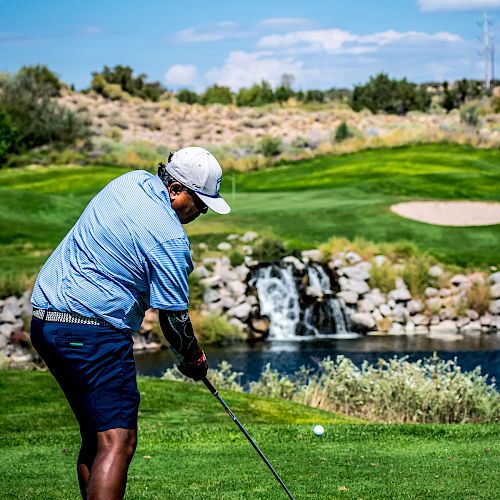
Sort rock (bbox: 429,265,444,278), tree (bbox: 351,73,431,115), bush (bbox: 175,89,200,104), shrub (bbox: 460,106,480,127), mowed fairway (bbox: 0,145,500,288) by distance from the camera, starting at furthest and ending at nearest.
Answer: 1. bush (bbox: 175,89,200,104)
2. tree (bbox: 351,73,431,115)
3. shrub (bbox: 460,106,480,127)
4. mowed fairway (bbox: 0,145,500,288)
5. rock (bbox: 429,265,444,278)

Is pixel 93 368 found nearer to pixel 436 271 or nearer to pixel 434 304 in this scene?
pixel 434 304

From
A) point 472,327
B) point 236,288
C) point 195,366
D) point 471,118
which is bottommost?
point 472,327

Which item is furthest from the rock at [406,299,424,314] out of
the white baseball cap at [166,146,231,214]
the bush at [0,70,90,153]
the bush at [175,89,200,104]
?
the bush at [175,89,200,104]

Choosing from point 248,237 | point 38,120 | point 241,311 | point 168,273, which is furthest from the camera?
point 38,120

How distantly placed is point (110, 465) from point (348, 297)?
18.6 metres

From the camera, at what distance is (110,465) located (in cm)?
484

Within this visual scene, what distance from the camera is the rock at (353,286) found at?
77.1ft

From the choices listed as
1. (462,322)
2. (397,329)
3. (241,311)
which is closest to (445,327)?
(462,322)

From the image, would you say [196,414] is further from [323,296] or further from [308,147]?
[308,147]

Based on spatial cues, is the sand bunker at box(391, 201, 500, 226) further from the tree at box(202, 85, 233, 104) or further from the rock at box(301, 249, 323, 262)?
the tree at box(202, 85, 233, 104)

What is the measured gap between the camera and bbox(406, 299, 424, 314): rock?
23297mm

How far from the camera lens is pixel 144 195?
4.99 m

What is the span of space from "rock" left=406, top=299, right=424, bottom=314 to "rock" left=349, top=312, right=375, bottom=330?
89 cm

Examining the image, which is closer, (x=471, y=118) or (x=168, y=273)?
(x=168, y=273)
